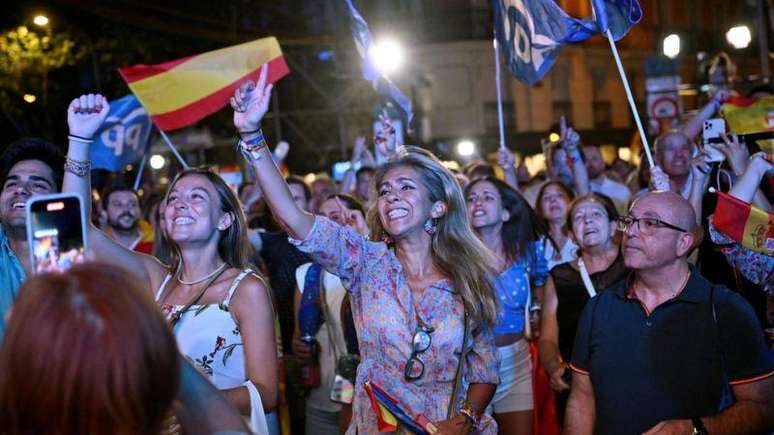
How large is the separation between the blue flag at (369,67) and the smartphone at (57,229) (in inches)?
248

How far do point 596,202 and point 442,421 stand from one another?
9.51 feet

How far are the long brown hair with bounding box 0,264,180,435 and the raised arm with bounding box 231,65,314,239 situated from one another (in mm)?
1923

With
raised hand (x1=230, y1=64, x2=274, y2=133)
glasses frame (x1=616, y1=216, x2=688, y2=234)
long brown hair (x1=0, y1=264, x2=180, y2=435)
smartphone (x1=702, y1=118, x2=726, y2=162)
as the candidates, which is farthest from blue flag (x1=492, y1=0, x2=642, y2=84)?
long brown hair (x1=0, y1=264, x2=180, y2=435)

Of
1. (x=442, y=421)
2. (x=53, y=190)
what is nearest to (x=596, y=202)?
(x=442, y=421)

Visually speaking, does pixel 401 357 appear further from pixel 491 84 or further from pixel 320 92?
pixel 491 84

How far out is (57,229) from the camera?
2320 millimetres

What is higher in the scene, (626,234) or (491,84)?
(491,84)

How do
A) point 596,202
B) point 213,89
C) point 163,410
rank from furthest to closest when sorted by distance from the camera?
point 213,89 < point 596,202 < point 163,410

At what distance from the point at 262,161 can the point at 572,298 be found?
9.45 ft

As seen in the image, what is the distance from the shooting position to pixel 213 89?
8.78m

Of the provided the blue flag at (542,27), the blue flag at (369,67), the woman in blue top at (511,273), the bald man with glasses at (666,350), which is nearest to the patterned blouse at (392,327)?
the bald man with glasses at (666,350)

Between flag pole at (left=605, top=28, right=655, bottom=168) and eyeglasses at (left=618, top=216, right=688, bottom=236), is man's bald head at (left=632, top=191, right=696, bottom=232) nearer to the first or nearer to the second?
eyeglasses at (left=618, top=216, right=688, bottom=236)

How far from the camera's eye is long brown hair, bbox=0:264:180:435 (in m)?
1.79

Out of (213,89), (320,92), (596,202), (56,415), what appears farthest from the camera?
(320,92)
